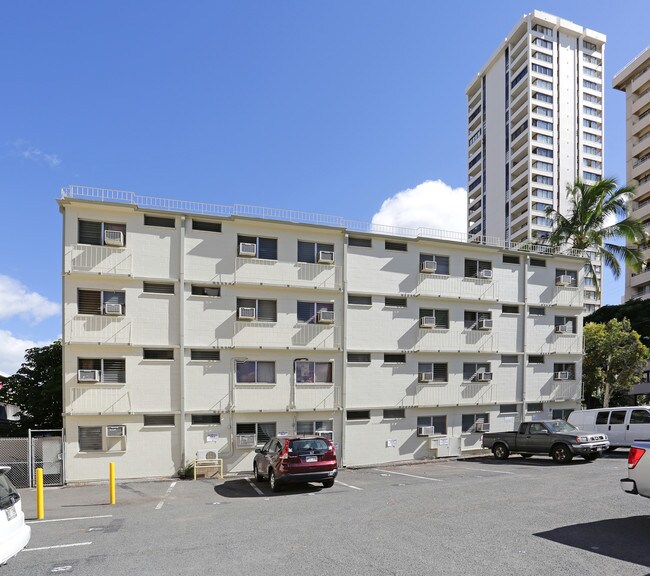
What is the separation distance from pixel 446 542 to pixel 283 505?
5063mm

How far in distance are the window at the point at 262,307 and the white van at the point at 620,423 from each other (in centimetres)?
1391

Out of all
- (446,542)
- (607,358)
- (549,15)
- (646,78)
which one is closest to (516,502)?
(446,542)

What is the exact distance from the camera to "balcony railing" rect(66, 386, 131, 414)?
16938 millimetres

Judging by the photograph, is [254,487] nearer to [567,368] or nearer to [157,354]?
[157,354]

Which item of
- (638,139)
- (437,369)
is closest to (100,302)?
(437,369)

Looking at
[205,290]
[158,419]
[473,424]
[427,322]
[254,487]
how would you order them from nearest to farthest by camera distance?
[254,487]
[158,419]
[205,290]
[427,322]
[473,424]

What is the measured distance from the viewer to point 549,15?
7800 centimetres

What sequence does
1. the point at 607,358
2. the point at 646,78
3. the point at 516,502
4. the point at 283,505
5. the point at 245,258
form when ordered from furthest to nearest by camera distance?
the point at 646,78 → the point at 607,358 → the point at 245,258 → the point at 283,505 → the point at 516,502

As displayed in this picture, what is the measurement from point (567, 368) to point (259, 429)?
54.5 feet

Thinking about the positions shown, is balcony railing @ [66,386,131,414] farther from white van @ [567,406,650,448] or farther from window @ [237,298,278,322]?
white van @ [567,406,650,448]

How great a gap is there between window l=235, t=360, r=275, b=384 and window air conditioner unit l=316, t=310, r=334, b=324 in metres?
2.60

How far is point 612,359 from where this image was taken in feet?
90.4

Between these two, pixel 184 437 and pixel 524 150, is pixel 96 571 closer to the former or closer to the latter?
pixel 184 437

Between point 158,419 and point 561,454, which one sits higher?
point 158,419
